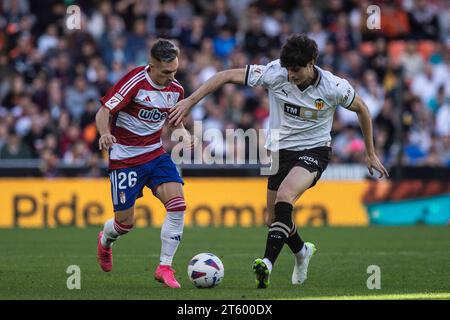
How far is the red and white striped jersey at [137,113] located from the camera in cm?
1026

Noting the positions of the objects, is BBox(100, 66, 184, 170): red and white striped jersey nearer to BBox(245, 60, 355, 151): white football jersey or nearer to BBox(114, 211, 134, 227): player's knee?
BBox(114, 211, 134, 227): player's knee

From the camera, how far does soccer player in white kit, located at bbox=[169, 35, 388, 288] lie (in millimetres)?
9641

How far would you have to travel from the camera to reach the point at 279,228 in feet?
31.6

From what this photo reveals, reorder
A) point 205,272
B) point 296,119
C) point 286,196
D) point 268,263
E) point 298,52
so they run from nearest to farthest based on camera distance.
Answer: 1. point 268,263
2. point 298,52
3. point 286,196
4. point 205,272
5. point 296,119

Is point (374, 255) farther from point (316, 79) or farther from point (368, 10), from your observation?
point (368, 10)

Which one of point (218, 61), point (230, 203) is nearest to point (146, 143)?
point (230, 203)

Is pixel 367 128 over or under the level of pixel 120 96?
under

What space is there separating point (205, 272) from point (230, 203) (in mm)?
11208

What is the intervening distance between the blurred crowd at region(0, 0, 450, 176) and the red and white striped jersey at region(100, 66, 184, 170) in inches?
388

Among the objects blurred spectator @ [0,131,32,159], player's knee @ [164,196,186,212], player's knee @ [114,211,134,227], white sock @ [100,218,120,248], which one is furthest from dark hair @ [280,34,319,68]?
blurred spectator @ [0,131,32,159]

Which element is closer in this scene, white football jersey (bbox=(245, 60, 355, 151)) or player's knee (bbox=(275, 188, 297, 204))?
player's knee (bbox=(275, 188, 297, 204))

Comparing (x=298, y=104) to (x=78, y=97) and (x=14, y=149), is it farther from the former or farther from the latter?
(x=78, y=97)

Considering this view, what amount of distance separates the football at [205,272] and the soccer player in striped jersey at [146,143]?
0.87 feet

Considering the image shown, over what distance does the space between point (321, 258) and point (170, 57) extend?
419 centimetres
